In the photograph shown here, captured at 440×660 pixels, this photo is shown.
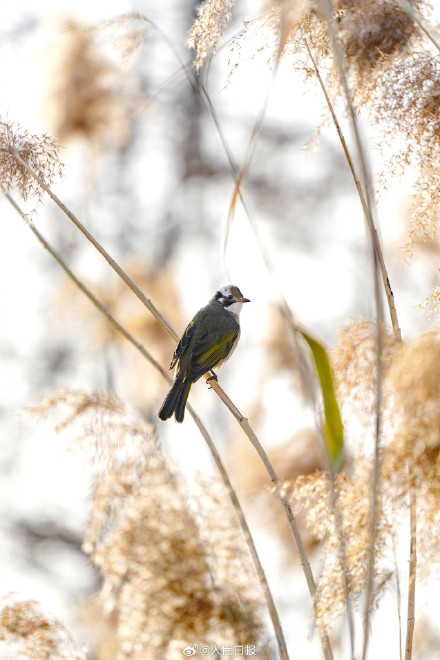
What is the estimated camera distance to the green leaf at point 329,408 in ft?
4.63

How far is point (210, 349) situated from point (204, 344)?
0.04m

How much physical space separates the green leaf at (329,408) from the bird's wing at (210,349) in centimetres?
191

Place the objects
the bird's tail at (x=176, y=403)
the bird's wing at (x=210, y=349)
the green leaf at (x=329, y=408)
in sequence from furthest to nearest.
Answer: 1. the bird's wing at (x=210, y=349)
2. the bird's tail at (x=176, y=403)
3. the green leaf at (x=329, y=408)

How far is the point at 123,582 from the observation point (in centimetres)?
217

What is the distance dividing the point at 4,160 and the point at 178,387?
131 centimetres

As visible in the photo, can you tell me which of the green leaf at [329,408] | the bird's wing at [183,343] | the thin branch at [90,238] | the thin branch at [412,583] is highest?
the bird's wing at [183,343]

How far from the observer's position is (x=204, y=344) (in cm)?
385

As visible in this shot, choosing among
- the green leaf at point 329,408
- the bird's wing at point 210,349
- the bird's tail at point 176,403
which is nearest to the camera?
the green leaf at point 329,408

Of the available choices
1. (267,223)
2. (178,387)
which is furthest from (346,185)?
(178,387)

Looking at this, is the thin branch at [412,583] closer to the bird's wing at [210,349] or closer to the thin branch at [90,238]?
the thin branch at [90,238]

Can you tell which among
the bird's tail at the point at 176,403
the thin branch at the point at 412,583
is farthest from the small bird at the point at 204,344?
the thin branch at the point at 412,583

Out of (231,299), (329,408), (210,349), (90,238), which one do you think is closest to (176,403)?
(210,349)

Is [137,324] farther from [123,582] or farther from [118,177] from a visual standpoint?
[118,177]

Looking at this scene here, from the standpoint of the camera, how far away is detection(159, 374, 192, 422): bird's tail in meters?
3.07
